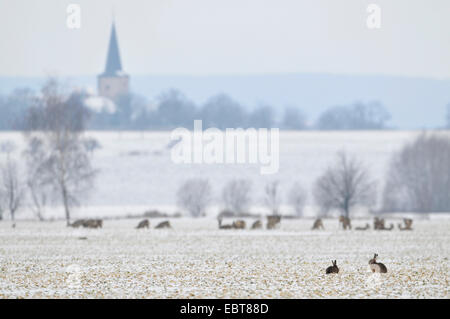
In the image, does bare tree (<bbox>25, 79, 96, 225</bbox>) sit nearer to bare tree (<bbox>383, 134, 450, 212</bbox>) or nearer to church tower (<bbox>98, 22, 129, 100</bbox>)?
bare tree (<bbox>383, 134, 450, 212</bbox>)

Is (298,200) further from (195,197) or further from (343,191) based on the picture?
(195,197)

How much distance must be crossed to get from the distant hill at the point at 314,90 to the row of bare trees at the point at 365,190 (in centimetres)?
5732

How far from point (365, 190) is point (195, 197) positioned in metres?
12.9

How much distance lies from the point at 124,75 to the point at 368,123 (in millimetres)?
52447

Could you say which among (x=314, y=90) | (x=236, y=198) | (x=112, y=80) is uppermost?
(x=112, y=80)

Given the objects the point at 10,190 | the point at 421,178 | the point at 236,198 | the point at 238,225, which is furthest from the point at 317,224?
the point at 421,178

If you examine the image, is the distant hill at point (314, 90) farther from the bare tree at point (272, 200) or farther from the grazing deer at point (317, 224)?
the grazing deer at point (317, 224)

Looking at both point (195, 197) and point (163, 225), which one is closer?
point (163, 225)

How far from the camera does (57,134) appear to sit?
51750 millimetres

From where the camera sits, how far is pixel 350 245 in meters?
32.5

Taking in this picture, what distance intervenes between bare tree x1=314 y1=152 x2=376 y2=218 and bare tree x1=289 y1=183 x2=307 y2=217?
45.5 inches

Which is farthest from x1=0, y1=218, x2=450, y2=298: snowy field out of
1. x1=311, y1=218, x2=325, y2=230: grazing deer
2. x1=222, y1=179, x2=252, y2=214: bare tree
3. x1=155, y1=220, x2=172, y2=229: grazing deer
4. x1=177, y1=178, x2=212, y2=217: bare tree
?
x1=222, y1=179, x2=252, y2=214: bare tree

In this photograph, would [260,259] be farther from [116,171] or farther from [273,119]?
[273,119]

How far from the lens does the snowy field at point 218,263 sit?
61.2 ft
